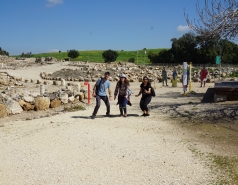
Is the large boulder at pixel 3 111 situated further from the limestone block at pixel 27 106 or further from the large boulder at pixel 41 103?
the large boulder at pixel 41 103

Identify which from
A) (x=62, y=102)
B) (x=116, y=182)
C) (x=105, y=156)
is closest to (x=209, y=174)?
(x=116, y=182)

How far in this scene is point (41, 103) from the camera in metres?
15.3

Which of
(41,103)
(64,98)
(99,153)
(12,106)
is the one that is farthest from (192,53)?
(99,153)

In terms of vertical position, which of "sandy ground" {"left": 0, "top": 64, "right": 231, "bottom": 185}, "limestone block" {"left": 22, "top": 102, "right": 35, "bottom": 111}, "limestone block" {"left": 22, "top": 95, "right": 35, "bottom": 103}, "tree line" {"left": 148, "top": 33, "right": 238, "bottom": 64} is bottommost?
"limestone block" {"left": 22, "top": 102, "right": 35, "bottom": 111}

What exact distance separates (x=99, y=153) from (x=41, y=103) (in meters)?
8.29

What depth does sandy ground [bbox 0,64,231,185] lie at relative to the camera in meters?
6.23

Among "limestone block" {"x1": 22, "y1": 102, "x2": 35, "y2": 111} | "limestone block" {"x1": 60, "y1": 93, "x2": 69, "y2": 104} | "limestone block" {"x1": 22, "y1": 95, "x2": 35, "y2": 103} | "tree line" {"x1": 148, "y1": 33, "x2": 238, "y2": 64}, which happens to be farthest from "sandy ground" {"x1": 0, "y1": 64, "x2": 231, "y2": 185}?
"tree line" {"x1": 148, "y1": 33, "x2": 238, "y2": 64}

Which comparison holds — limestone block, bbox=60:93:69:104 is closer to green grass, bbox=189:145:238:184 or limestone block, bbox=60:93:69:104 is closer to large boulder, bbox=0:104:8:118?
large boulder, bbox=0:104:8:118

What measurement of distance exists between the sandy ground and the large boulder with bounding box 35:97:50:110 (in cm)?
389

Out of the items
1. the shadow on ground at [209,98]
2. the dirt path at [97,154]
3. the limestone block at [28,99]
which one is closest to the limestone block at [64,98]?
the limestone block at [28,99]

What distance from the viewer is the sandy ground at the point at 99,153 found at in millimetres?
6230

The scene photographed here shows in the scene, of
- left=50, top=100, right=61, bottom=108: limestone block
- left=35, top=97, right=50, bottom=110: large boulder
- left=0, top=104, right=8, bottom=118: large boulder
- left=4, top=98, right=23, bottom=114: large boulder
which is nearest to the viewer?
left=0, top=104, right=8, bottom=118: large boulder

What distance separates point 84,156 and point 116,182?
163cm

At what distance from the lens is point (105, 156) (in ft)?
24.4
